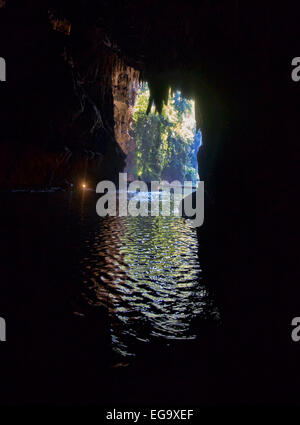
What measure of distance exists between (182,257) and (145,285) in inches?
59.6

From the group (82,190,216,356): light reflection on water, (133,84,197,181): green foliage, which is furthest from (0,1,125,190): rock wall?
(133,84,197,181): green foliage

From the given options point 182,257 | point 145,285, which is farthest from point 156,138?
point 145,285

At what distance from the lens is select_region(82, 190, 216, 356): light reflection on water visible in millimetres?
2426

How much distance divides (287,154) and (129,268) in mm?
3390

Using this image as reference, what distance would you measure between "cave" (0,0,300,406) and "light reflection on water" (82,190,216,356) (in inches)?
1.0

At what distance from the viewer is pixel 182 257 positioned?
15.7 feet

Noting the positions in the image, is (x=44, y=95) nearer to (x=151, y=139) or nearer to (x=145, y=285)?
(x=145, y=285)

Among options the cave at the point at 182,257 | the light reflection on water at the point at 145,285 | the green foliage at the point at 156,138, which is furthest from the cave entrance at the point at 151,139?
the light reflection on water at the point at 145,285

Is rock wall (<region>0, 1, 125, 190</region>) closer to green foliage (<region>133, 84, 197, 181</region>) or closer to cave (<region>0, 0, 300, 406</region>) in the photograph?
cave (<region>0, 0, 300, 406</region>)

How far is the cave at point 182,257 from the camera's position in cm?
189

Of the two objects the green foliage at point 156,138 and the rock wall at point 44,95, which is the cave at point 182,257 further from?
the green foliage at point 156,138

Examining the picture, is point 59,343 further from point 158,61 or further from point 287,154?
point 158,61

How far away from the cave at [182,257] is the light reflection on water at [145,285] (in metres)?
0.02
